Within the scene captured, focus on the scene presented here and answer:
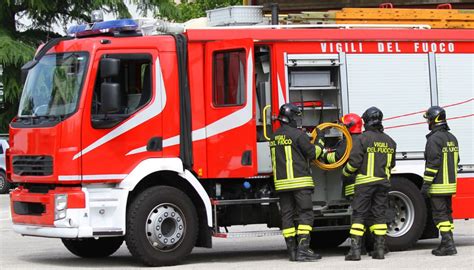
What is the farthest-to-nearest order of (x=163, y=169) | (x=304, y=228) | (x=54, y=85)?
(x=304, y=228) < (x=54, y=85) < (x=163, y=169)

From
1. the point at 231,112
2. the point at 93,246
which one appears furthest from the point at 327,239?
the point at 93,246

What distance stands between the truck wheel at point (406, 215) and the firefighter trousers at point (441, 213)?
0.36m

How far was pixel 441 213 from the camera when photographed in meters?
12.3

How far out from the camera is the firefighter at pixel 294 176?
11758 millimetres

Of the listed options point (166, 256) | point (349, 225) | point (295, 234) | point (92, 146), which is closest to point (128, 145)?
point (92, 146)

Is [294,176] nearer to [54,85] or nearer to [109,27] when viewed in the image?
[109,27]

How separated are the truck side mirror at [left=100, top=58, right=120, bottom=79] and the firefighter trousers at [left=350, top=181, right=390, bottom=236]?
3.20 m

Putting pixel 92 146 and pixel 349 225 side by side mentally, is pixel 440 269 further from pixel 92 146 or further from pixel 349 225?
pixel 92 146

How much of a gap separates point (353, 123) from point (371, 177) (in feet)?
2.57

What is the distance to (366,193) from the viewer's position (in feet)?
39.1

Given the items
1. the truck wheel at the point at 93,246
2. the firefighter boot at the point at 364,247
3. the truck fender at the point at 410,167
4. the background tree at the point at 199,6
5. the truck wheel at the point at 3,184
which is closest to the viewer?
the firefighter boot at the point at 364,247

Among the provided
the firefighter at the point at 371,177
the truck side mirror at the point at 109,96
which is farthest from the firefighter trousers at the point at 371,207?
the truck side mirror at the point at 109,96

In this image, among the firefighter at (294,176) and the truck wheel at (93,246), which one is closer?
the firefighter at (294,176)

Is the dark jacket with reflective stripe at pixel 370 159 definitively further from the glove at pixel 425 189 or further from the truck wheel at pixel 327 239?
the truck wheel at pixel 327 239
